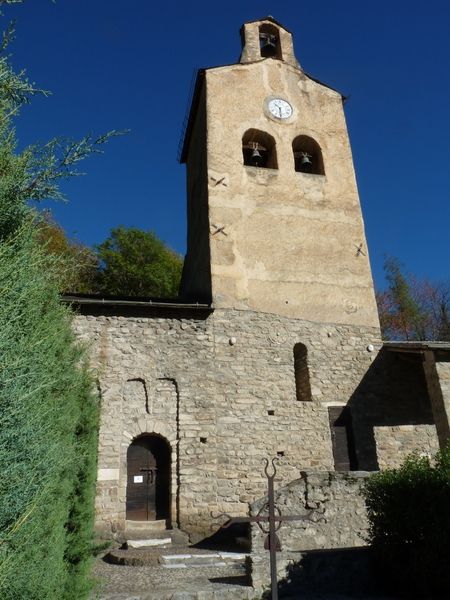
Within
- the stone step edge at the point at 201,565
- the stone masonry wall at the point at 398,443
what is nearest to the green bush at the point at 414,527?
the stone step edge at the point at 201,565

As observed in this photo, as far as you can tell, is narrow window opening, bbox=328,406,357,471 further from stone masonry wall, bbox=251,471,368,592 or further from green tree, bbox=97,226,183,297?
green tree, bbox=97,226,183,297

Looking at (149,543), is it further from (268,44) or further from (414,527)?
(268,44)

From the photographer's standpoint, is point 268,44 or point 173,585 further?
point 268,44

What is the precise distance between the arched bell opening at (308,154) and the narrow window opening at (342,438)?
22.9 feet

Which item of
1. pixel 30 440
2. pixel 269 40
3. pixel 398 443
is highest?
pixel 269 40

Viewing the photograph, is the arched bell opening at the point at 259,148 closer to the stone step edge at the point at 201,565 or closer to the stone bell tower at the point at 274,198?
the stone bell tower at the point at 274,198

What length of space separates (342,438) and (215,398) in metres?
3.14

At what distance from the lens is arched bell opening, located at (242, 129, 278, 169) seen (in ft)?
43.7

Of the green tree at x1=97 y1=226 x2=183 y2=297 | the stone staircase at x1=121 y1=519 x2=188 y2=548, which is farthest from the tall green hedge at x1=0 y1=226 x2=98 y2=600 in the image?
the green tree at x1=97 y1=226 x2=183 y2=297

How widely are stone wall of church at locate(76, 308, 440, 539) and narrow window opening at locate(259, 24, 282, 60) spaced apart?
9710 millimetres

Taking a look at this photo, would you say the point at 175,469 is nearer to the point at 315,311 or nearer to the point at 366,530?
the point at 366,530

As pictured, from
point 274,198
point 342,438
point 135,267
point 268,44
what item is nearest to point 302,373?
point 342,438

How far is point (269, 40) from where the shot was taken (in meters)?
15.5

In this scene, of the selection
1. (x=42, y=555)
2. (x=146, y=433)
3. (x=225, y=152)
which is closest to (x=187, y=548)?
(x=146, y=433)
